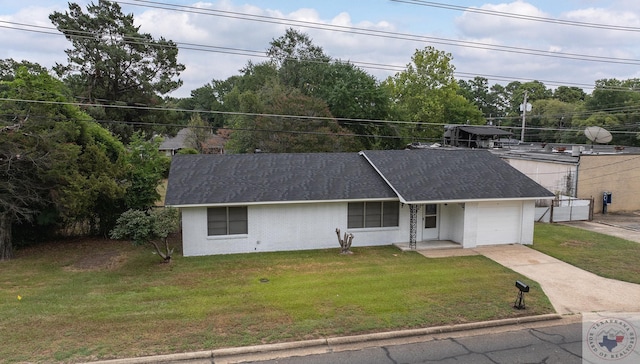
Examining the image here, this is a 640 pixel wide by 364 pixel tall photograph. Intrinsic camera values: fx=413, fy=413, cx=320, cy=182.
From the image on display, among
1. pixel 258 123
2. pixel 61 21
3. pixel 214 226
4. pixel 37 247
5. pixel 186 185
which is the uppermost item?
pixel 61 21

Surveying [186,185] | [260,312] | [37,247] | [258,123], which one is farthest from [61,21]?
[260,312]

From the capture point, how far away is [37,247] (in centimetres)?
1733

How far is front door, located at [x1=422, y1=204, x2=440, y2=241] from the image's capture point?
18141 mm

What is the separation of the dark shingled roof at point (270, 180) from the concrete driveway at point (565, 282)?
4057 millimetres

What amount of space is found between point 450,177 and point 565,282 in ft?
21.8

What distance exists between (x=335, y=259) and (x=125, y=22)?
29993mm

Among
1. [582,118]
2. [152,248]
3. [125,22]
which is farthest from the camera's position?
[582,118]

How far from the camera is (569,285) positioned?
1300 cm

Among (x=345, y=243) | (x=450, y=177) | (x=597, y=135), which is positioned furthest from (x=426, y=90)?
(x=345, y=243)

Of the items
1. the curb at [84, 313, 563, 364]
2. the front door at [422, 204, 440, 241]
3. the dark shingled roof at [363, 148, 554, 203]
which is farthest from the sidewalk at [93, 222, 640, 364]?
the dark shingled roof at [363, 148, 554, 203]

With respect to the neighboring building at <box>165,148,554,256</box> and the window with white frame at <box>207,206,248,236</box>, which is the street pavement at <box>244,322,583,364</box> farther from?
the window with white frame at <box>207,206,248,236</box>

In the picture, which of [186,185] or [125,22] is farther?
[125,22]

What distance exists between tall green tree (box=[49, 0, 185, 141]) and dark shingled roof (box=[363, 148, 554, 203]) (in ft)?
67.2

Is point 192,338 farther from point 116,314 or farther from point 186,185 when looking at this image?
point 186,185
